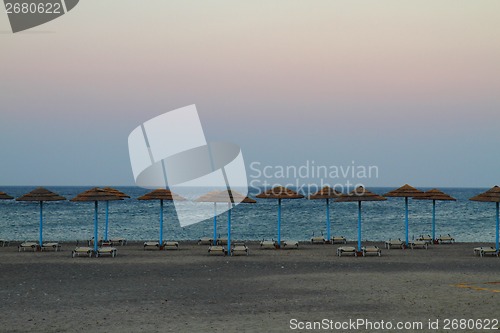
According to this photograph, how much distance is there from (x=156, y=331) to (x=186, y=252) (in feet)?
45.0

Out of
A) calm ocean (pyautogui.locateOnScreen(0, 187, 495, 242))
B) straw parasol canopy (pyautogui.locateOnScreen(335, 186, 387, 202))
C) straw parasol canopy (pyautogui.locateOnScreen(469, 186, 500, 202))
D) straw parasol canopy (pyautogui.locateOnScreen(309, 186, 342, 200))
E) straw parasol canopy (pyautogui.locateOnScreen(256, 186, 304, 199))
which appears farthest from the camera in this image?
calm ocean (pyautogui.locateOnScreen(0, 187, 495, 242))

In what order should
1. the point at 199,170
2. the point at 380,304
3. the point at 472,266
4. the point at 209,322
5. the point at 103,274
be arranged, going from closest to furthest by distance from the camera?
1. the point at 209,322
2. the point at 380,304
3. the point at 103,274
4. the point at 472,266
5. the point at 199,170

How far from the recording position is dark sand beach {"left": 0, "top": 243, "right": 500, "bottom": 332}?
1088 cm

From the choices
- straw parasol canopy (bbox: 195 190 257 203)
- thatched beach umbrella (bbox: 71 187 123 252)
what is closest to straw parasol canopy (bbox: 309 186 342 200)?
straw parasol canopy (bbox: 195 190 257 203)

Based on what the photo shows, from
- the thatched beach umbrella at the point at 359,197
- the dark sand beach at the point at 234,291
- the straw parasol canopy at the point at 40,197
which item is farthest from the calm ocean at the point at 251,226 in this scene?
the dark sand beach at the point at 234,291

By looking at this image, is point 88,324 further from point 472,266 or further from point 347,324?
point 472,266

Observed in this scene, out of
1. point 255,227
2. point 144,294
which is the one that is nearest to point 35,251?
point 144,294

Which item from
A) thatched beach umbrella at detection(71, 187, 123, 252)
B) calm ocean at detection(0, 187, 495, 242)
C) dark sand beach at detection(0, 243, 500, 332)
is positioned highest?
thatched beach umbrella at detection(71, 187, 123, 252)

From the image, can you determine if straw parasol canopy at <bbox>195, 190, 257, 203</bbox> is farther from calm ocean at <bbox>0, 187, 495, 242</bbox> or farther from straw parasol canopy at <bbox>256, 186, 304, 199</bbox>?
calm ocean at <bbox>0, 187, 495, 242</bbox>

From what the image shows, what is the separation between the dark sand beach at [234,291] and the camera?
35.7ft

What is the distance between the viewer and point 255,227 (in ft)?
187

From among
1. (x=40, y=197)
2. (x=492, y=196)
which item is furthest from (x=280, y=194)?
(x=40, y=197)

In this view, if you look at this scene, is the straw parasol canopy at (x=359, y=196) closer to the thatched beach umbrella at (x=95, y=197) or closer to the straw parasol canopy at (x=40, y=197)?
the thatched beach umbrella at (x=95, y=197)

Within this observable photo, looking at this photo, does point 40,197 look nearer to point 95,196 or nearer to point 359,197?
point 95,196
